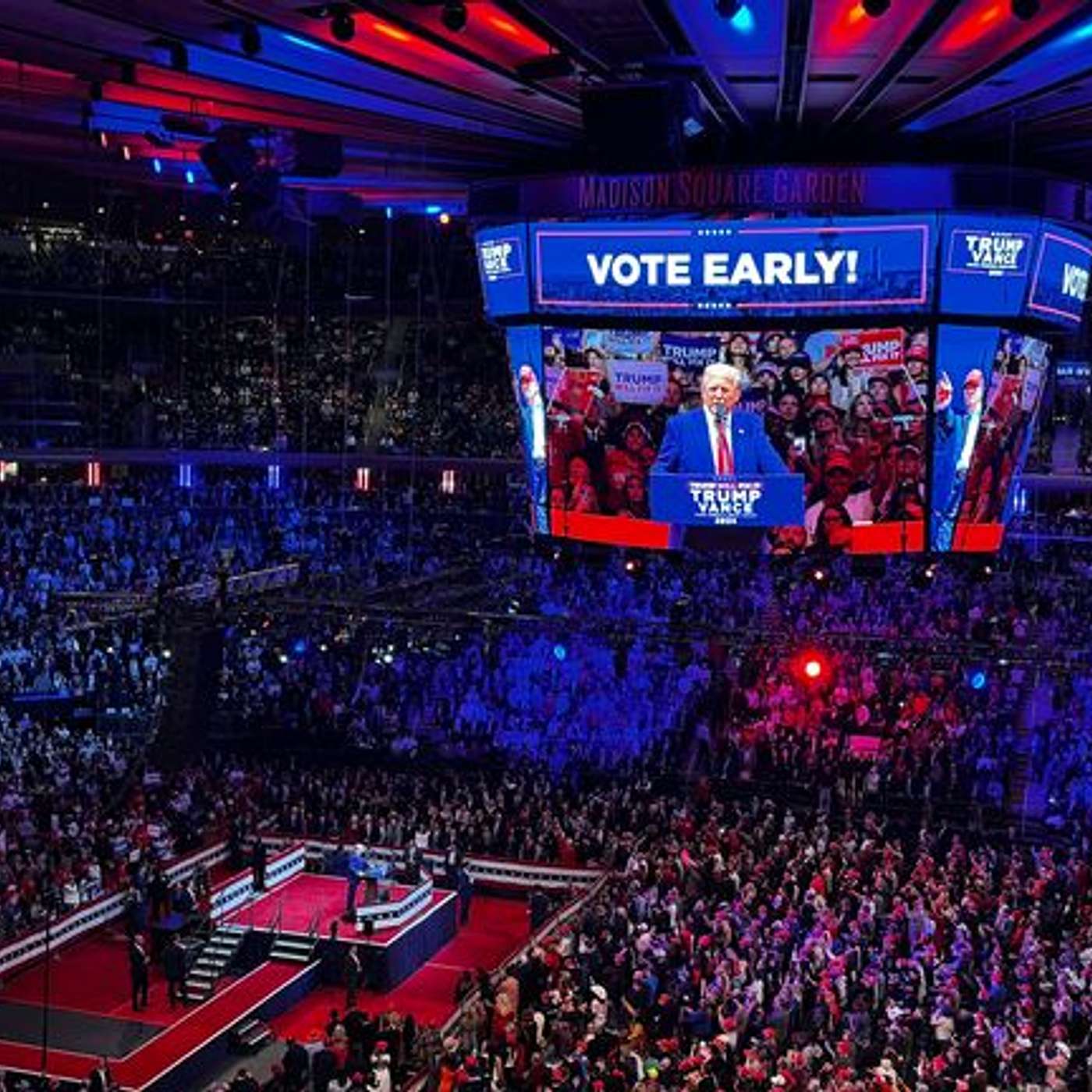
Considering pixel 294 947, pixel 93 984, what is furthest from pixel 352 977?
pixel 93 984

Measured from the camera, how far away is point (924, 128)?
34.4 ft

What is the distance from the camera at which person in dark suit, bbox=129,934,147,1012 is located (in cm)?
1498

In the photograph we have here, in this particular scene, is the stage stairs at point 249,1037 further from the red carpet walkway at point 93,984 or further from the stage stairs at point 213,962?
the stage stairs at point 213,962

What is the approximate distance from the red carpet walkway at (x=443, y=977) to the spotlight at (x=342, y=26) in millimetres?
9647

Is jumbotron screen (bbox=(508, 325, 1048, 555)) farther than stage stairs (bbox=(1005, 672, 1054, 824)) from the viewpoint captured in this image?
No

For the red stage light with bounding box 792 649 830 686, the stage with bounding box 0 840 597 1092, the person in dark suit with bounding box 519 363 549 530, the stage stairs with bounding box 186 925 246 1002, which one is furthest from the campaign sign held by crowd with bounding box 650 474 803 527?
the stage stairs with bounding box 186 925 246 1002

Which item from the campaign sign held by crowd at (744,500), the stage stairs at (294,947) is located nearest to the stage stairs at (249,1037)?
the stage stairs at (294,947)

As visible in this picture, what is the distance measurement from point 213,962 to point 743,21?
39.5 ft

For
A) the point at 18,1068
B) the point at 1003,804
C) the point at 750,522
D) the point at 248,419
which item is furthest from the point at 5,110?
the point at 248,419

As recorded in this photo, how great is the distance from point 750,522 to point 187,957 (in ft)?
27.4

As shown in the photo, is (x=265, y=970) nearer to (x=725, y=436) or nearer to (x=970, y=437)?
(x=725, y=436)

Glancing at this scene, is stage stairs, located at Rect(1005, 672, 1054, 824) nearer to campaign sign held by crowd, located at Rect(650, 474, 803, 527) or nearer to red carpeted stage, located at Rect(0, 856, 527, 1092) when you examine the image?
red carpeted stage, located at Rect(0, 856, 527, 1092)

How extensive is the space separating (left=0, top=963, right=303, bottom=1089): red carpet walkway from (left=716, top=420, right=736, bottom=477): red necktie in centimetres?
710

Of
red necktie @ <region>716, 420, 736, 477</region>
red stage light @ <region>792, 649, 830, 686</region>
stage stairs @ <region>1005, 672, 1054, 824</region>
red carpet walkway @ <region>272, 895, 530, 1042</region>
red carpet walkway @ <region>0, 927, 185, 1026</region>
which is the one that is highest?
red necktie @ <region>716, 420, 736, 477</region>
